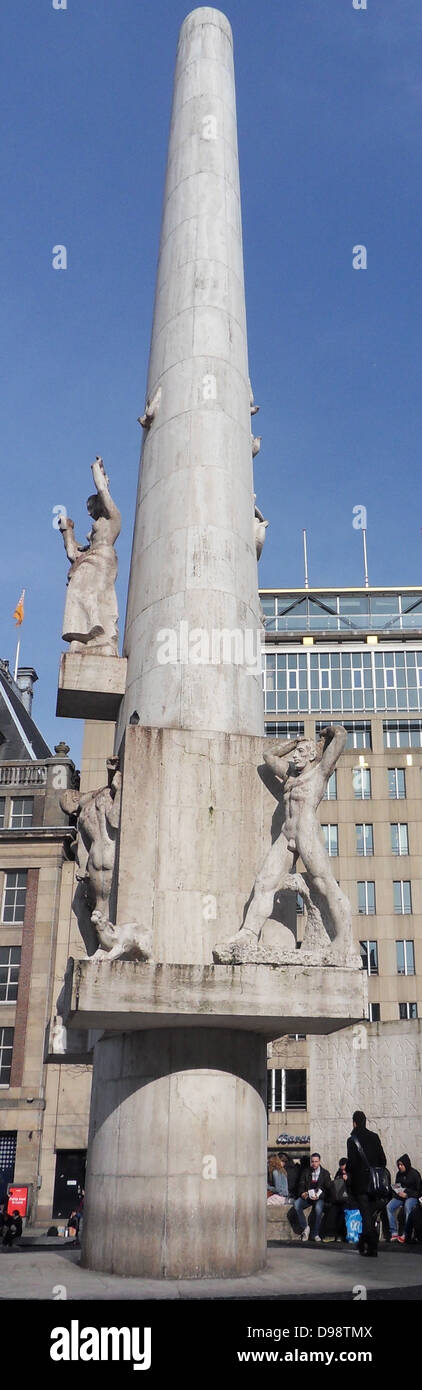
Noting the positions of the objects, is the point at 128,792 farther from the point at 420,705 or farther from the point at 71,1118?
the point at 420,705

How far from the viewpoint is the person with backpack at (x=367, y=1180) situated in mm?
13594

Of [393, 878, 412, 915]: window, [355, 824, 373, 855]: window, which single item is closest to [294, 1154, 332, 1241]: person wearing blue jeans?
[393, 878, 412, 915]: window

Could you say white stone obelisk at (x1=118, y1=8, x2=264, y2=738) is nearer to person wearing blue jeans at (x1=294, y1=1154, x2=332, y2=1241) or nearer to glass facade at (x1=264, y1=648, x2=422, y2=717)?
person wearing blue jeans at (x1=294, y1=1154, x2=332, y2=1241)

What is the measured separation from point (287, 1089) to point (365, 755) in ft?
65.8

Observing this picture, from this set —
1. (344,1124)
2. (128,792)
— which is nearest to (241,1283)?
(128,792)

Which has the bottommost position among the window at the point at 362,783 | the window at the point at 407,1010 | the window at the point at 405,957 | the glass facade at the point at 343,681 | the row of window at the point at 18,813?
the window at the point at 407,1010

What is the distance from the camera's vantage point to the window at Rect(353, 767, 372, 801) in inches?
2704

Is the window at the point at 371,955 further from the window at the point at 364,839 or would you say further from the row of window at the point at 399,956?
the window at the point at 364,839

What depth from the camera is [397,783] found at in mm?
69250

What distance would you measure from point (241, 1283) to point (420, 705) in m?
66.5

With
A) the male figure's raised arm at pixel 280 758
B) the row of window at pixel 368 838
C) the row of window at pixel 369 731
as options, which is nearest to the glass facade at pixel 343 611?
the row of window at pixel 369 731

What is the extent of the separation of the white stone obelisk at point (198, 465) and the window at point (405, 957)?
2095 inches

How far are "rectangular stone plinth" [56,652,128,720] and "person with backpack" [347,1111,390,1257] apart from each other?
6225 millimetres
